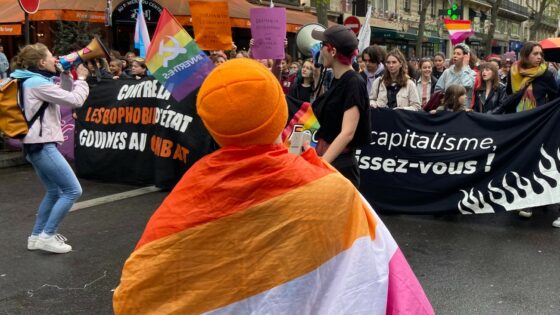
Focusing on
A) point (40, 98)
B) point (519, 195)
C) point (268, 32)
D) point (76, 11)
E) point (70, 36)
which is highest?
point (76, 11)

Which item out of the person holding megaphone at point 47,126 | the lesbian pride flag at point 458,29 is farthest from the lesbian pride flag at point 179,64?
the lesbian pride flag at point 458,29

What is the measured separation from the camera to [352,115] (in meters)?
3.40

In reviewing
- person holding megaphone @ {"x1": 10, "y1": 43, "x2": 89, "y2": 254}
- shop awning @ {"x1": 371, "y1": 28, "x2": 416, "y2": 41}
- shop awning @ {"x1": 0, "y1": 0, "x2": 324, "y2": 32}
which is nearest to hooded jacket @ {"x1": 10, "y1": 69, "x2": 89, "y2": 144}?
person holding megaphone @ {"x1": 10, "y1": 43, "x2": 89, "y2": 254}

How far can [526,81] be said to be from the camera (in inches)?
249

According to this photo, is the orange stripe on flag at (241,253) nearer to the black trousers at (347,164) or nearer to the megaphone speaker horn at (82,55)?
Answer: the black trousers at (347,164)

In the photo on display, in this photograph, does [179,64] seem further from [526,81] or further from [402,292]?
[402,292]

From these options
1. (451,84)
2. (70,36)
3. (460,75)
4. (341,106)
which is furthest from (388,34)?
(341,106)

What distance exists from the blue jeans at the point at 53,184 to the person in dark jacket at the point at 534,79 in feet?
15.9

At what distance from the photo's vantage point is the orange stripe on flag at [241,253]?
1547 mm

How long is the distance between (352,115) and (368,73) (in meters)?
4.80

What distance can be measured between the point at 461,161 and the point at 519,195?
66cm

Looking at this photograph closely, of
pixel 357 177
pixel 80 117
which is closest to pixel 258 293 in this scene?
pixel 357 177

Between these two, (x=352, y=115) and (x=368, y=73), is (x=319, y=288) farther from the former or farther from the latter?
(x=368, y=73)

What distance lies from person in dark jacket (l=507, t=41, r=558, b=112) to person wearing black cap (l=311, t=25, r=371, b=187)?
3.57 m
